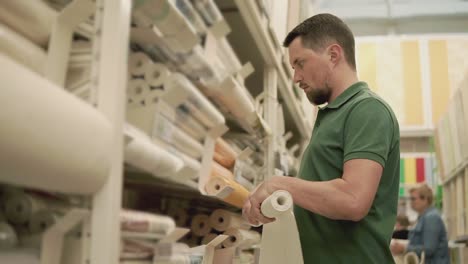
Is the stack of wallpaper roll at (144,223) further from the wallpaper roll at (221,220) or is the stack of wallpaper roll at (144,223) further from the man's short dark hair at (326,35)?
the wallpaper roll at (221,220)

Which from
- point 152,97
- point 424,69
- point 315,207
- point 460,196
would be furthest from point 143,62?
point 424,69

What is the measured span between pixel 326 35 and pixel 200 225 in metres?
0.77

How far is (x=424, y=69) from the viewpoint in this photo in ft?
17.1

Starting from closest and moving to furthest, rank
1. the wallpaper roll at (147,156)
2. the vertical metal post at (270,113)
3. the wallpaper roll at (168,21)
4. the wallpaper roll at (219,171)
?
1. the wallpaper roll at (147,156)
2. the wallpaper roll at (168,21)
3. the wallpaper roll at (219,171)
4. the vertical metal post at (270,113)

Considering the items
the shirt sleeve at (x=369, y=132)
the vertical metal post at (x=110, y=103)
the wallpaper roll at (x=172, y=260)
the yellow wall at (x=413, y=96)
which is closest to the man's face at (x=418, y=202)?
the yellow wall at (x=413, y=96)

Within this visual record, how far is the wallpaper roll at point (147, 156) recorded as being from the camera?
84 cm

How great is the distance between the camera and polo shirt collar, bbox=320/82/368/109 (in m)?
1.29

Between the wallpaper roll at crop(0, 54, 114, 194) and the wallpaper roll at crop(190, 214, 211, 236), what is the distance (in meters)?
1.08

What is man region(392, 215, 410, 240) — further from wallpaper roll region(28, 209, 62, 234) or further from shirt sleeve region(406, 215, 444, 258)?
wallpaper roll region(28, 209, 62, 234)

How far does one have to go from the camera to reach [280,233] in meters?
1.06

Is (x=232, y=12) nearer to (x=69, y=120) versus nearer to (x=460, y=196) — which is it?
(x=69, y=120)

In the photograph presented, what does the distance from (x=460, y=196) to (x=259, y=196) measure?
143 inches

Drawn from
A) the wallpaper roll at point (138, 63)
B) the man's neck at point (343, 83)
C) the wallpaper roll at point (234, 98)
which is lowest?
the wallpaper roll at point (138, 63)

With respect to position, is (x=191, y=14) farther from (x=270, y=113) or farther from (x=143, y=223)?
(x=270, y=113)
